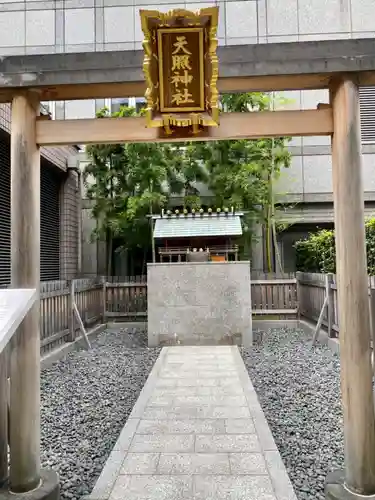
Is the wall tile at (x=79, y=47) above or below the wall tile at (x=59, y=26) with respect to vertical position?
below

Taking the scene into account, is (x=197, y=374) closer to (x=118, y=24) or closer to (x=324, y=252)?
(x=324, y=252)

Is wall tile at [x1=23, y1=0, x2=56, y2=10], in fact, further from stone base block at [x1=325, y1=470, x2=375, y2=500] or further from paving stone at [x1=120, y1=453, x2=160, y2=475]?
stone base block at [x1=325, y1=470, x2=375, y2=500]

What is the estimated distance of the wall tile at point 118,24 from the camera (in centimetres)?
1282

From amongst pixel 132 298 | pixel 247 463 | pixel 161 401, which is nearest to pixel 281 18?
pixel 132 298

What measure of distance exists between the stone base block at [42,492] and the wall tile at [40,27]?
1346 centimetres

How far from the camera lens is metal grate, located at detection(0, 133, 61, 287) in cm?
888

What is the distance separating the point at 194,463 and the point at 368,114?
13.7m

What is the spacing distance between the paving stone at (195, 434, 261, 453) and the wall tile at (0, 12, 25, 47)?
1372 cm

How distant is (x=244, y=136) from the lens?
10.1 ft

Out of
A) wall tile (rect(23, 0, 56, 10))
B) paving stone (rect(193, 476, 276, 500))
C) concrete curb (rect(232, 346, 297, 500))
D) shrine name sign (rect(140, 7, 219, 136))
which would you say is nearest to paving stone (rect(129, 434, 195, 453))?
paving stone (rect(193, 476, 276, 500))

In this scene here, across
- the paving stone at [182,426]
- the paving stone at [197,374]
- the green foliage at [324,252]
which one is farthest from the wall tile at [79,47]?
the paving stone at [182,426]

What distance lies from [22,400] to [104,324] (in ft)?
29.0

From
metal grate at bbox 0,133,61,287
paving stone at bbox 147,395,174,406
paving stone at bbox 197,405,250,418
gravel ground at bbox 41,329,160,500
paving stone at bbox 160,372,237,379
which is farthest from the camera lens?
metal grate at bbox 0,133,61,287

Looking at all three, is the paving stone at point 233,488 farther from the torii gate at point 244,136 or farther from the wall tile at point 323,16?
the wall tile at point 323,16
